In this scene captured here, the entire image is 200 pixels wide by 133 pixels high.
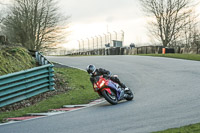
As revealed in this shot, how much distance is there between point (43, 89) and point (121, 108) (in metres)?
4.56

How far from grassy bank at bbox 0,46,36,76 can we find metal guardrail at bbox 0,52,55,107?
1.16 m

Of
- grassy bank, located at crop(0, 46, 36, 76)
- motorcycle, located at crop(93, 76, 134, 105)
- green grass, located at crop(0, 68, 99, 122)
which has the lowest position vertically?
green grass, located at crop(0, 68, 99, 122)

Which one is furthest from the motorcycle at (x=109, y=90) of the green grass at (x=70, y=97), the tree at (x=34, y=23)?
the tree at (x=34, y=23)

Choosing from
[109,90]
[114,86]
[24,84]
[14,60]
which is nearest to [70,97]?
[24,84]

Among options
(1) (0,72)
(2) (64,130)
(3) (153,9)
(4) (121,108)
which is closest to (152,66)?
(1) (0,72)

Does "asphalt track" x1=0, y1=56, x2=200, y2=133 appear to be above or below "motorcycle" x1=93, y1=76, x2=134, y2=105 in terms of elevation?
below

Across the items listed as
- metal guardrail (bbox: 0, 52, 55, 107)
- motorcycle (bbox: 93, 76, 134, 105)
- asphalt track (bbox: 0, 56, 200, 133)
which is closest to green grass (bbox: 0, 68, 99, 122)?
metal guardrail (bbox: 0, 52, 55, 107)

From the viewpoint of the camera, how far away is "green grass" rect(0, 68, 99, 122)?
1026 cm

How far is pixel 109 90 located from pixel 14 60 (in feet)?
18.2

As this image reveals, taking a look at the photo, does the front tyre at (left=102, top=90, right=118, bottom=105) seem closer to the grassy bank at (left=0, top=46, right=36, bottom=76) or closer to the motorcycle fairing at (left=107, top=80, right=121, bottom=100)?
the motorcycle fairing at (left=107, top=80, right=121, bottom=100)

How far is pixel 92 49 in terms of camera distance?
169 feet

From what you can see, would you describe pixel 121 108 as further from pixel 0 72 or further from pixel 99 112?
pixel 0 72

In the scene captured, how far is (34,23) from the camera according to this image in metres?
34.4

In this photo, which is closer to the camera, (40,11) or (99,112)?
(99,112)
